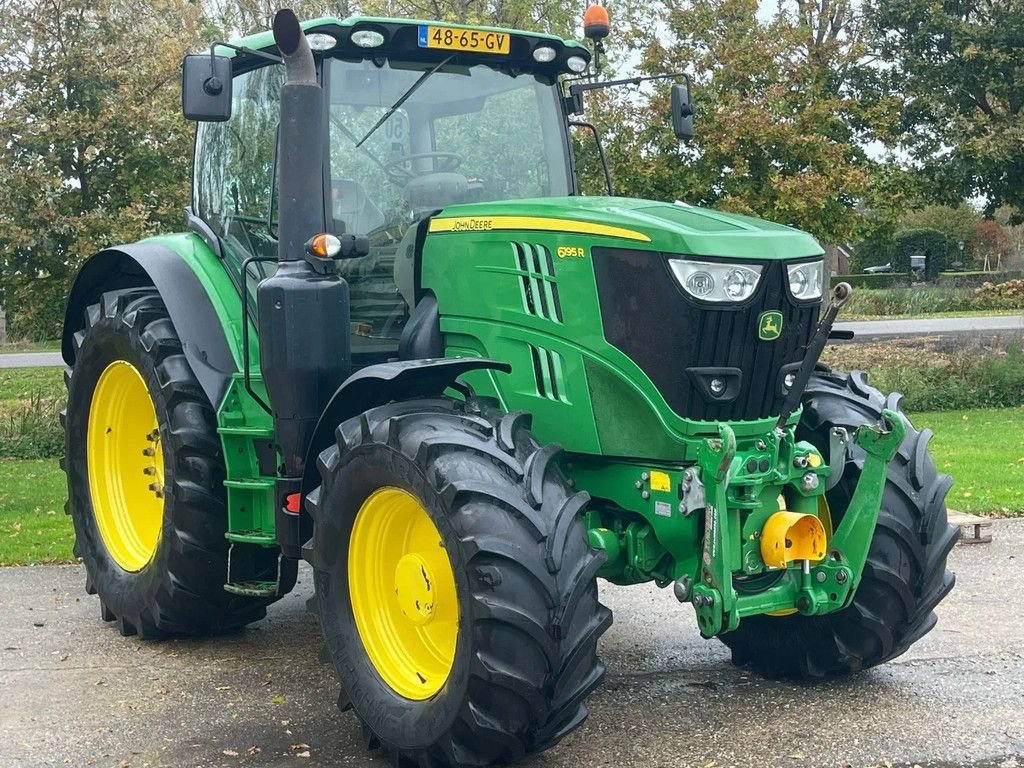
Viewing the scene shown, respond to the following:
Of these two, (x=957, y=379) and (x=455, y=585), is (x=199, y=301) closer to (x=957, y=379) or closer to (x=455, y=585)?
(x=455, y=585)

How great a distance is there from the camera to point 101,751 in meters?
4.79

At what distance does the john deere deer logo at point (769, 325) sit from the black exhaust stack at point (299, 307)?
5.38 ft

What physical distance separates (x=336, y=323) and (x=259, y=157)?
48.5 inches

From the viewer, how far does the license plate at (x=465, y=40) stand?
5582 millimetres

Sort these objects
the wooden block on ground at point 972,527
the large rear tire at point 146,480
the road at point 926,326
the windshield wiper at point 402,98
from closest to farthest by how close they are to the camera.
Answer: the windshield wiper at point 402,98 → the large rear tire at point 146,480 → the wooden block on ground at point 972,527 → the road at point 926,326

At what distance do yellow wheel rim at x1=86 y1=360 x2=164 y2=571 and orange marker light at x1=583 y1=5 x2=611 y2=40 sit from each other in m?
2.85

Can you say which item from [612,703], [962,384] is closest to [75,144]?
[612,703]

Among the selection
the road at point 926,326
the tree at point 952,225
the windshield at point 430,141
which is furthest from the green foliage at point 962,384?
the tree at point 952,225

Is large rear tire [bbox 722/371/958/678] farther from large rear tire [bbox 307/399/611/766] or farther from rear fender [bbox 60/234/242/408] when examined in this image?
rear fender [bbox 60/234/242/408]

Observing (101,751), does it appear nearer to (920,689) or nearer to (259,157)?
(259,157)

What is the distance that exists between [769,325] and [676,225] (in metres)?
0.51

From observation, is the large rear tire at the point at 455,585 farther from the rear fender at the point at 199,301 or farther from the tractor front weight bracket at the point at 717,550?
the rear fender at the point at 199,301

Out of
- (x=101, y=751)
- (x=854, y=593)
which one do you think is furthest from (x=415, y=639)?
(x=854, y=593)

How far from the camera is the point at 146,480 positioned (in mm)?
6801
